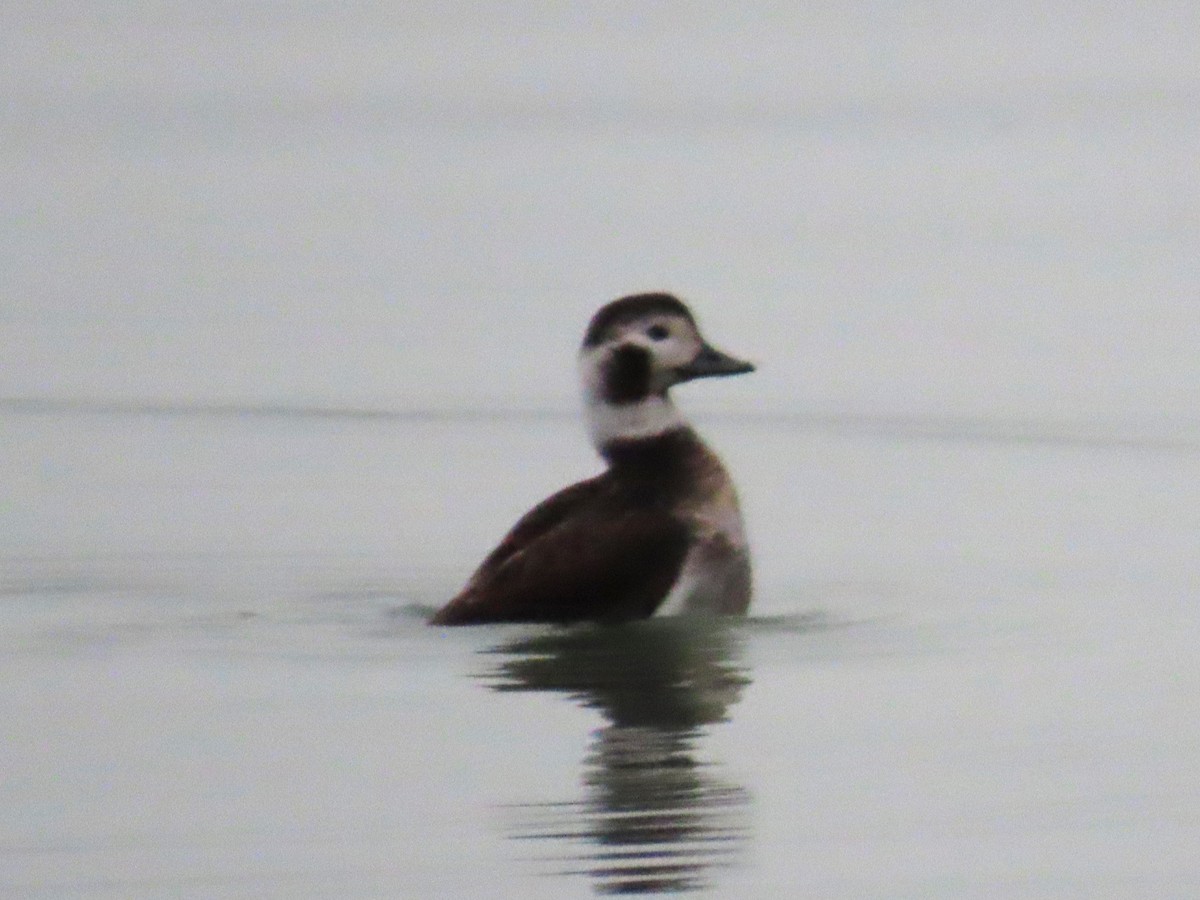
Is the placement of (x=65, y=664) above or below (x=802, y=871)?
above

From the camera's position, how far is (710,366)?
10.3 m

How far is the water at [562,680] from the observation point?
699cm

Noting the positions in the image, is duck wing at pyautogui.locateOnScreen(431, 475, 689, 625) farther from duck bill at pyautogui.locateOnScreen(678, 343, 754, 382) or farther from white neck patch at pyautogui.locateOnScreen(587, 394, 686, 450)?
duck bill at pyautogui.locateOnScreen(678, 343, 754, 382)

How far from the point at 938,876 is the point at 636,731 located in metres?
1.41

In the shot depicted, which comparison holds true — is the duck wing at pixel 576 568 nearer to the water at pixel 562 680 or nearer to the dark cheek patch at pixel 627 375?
the water at pixel 562 680

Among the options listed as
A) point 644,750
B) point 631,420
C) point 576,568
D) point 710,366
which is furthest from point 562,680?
point 710,366

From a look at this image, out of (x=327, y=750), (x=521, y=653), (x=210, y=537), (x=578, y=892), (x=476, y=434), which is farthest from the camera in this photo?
(x=476, y=434)

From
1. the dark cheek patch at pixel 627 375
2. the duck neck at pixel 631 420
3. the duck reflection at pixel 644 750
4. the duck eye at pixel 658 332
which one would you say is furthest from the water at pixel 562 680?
the duck eye at pixel 658 332

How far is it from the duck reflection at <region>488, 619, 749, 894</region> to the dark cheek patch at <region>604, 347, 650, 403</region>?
0.93m

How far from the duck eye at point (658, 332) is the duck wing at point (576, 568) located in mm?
707

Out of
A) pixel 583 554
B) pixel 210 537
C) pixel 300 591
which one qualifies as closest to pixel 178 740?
pixel 583 554

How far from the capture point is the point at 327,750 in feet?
26.1

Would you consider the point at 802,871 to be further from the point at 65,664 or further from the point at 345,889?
the point at 65,664

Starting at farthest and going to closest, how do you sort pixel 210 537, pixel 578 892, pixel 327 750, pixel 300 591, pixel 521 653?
pixel 210 537
pixel 300 591
pixel 521 653
pixel 327 750
pixel 578 892
